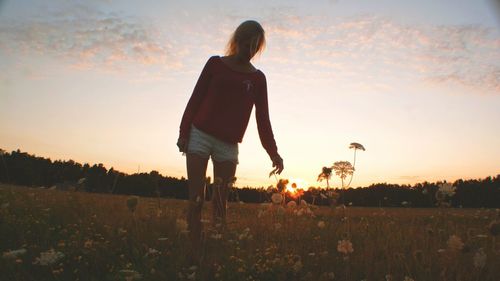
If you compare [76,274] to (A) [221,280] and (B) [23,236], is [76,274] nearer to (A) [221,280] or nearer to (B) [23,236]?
(A) [221,280]

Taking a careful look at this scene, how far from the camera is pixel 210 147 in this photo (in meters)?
4.93

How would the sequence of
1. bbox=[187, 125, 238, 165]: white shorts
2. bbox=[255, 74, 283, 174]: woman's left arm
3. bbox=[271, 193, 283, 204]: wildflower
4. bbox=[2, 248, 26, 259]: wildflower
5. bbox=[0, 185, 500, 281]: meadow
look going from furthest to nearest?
bbox=[271, 193, 283, 204]: wildflower → bbox=[255, 74, 283, 174]: woman's left arm → bbox=[187, 125, 238, 165]: white shorts → bbox=[2, 248, 26, 259]: wildflower → bbox=[0, 185, 500, 281]: meadow

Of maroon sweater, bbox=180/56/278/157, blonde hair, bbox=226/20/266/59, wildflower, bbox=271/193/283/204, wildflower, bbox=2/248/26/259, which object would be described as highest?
blonde hair, bbox=226/20/266/59

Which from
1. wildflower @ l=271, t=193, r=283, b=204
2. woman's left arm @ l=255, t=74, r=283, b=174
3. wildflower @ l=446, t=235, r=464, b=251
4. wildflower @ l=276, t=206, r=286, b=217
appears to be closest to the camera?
wildflower @ l=446, t=235, r=464, b=251

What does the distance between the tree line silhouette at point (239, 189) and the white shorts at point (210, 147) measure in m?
0.41

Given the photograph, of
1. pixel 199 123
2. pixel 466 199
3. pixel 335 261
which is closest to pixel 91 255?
pixel 199 123

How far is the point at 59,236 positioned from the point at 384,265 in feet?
11.4

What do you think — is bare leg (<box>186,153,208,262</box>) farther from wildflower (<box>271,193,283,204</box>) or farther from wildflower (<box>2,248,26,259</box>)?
wildflower (<box>271,193,283,204</box>)

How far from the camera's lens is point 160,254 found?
152 inches

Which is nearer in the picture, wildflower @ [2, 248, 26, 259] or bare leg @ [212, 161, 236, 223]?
wildflower @ [2, 248, 26, 259]

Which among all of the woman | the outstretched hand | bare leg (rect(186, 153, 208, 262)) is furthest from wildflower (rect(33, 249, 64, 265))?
the outstretched hand

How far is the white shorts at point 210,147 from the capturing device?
4.82m

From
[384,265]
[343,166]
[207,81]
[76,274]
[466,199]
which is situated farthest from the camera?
[466,199]

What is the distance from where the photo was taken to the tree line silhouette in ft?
18.8
